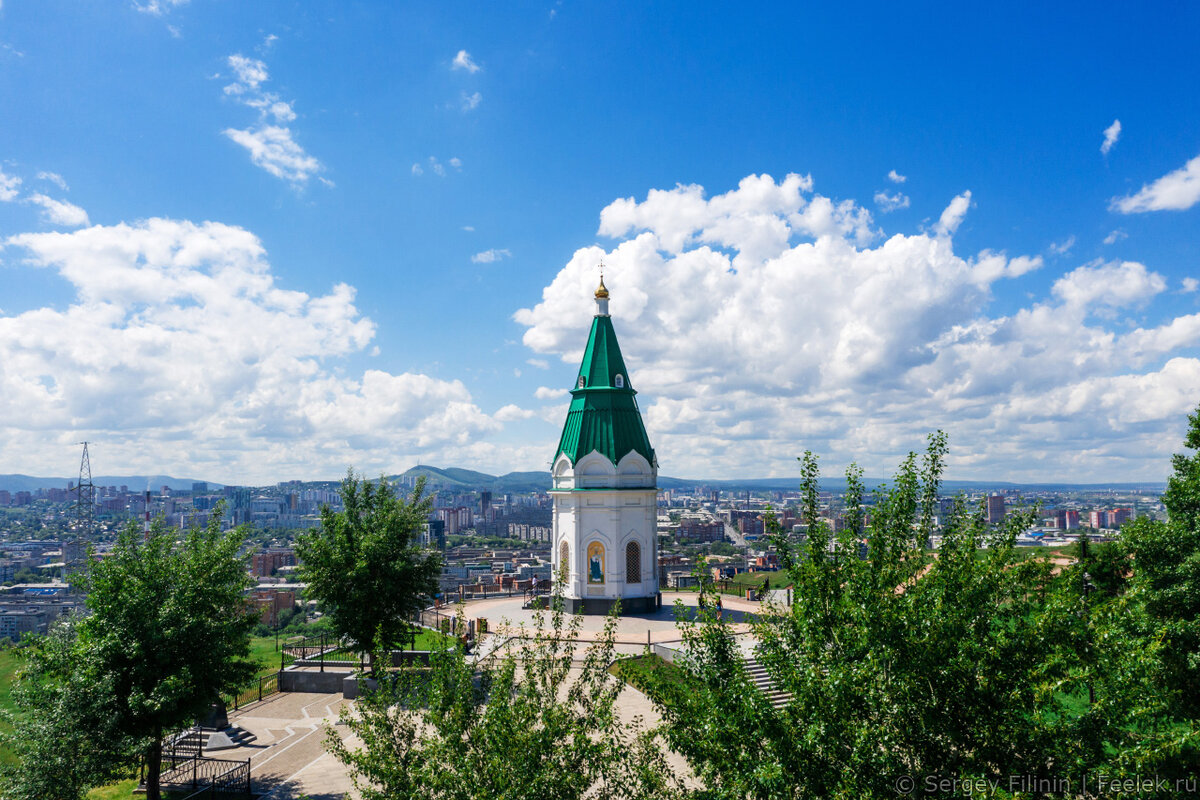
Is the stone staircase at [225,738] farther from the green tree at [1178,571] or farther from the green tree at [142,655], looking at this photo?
the green tree at [1178,571]

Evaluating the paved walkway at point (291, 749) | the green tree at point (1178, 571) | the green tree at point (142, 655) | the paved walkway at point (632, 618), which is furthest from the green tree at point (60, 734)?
the green tree at point (1178, 571)

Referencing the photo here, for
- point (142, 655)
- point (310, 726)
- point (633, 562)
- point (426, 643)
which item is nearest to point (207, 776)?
point (310, 726)

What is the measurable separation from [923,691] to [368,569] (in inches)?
683

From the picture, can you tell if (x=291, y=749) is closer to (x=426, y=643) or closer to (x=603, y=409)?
(x=426, y=643)

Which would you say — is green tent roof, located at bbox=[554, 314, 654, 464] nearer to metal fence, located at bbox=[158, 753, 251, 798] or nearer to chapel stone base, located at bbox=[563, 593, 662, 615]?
chapel stone base, located at bbox=[563, 593, 662, 615]

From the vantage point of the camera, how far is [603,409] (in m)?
35.3

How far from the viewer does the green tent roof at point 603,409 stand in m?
34.8

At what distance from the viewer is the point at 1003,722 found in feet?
26.3

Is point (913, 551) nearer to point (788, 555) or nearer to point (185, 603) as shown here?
point (788, 555)

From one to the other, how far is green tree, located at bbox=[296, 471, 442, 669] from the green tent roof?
41.6ft

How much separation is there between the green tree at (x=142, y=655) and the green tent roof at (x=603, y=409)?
65.6ft

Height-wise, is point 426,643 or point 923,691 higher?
point 923,691

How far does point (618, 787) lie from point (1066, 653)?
19.0 ft

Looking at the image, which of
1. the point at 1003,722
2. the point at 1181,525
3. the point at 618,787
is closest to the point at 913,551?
the point at 1003,722
